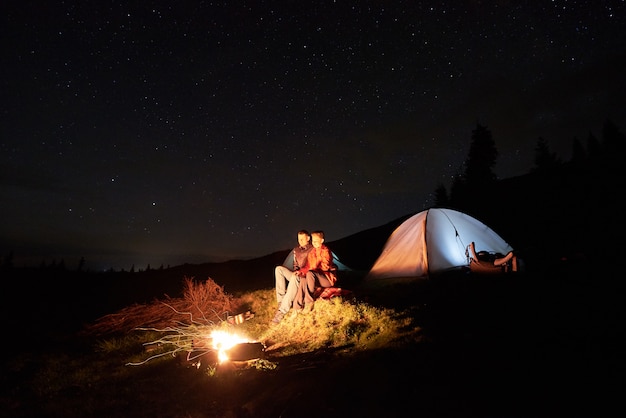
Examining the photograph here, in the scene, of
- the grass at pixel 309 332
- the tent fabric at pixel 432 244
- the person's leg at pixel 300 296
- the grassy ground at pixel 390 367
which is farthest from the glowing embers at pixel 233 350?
the tent fabric at pixel 432 244

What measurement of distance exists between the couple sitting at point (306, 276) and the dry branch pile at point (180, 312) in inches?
94.3

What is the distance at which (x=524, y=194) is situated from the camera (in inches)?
1389

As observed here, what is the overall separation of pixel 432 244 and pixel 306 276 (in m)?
5.25

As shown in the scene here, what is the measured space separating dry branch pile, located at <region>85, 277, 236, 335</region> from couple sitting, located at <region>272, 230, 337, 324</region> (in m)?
2.40

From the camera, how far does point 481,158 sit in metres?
48.6

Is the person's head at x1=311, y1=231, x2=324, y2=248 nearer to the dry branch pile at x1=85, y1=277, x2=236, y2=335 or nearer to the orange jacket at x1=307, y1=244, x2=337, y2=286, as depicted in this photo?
the orange jacket at x1=307, y1=244, x2=337, y2=286

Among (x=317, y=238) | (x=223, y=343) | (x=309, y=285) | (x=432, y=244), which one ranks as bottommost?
(x=223, y=343)

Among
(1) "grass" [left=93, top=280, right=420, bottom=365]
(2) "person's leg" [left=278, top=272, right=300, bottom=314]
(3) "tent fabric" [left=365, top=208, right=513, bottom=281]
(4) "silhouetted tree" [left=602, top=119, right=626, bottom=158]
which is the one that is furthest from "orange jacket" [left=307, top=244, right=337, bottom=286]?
(4) "silhouetted tree" [left=602, top=119, right=626, bottom=158]

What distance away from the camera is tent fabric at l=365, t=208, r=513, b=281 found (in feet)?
35.3

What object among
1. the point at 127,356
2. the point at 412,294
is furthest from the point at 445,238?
the point at 127,356

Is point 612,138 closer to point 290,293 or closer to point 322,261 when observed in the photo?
point 322,261

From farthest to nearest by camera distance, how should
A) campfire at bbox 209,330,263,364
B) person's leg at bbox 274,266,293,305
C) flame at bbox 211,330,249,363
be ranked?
person's leg at bbox 274,266,293,305 < flame at bbox 211,330,249,363 < campfire at bbox 209,330,263,364

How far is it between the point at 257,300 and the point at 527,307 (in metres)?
6.94

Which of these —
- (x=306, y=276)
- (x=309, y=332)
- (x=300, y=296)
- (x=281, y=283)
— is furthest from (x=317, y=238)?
(x=309, y=332)
